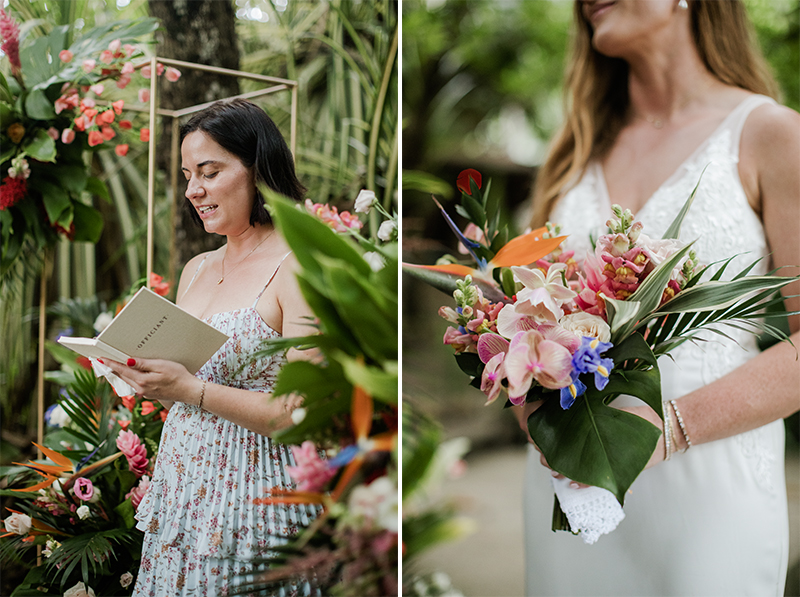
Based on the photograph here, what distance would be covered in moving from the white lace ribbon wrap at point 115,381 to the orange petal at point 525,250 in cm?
51

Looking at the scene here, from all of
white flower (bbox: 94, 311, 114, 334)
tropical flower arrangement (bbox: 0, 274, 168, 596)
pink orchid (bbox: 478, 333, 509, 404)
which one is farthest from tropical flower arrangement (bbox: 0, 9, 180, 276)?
pink orchid (bbox: 478, 333, 509, 404)

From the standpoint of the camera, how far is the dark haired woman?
633mm

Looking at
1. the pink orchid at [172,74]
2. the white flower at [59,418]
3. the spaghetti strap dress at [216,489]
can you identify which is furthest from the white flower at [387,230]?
the white flower at [59,418]

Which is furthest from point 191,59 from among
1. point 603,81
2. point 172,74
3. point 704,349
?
point 704,349

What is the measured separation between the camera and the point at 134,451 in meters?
0.77

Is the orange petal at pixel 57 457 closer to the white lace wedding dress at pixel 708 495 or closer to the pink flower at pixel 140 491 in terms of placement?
the pink flower at pixel 140 491

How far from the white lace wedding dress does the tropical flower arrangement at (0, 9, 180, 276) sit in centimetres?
87

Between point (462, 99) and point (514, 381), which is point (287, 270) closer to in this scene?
point (514, 381)

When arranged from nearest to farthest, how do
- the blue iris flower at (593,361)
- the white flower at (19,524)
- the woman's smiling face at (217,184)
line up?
the blue iris flower at (593,361), the woman's smiling face at (217,184), the white flower at (19,524)

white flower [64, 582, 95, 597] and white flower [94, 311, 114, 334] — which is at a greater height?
white flower [94, 311, 114, 334]

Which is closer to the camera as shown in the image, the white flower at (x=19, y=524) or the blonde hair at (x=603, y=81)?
the white flower at (x=19, y=524)

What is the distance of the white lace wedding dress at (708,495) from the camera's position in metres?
0.86

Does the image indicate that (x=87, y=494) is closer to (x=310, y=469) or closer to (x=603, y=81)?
(x=310, y=469)

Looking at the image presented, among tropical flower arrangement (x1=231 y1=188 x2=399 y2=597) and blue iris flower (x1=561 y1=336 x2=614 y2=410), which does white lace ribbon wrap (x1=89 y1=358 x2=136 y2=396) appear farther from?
blue iris flower (x1=561 y1=336 x2=614 y2=410)
